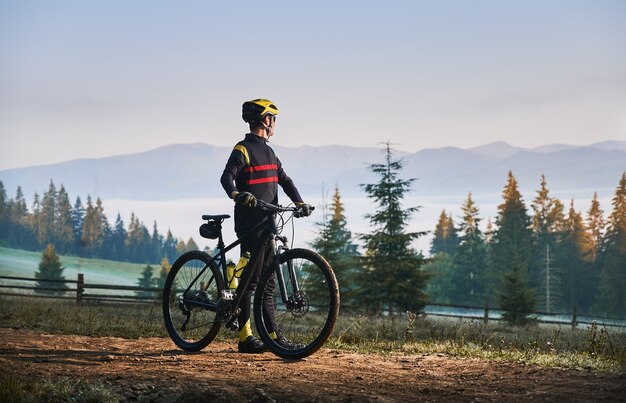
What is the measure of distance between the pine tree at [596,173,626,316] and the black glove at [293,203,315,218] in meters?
63.1

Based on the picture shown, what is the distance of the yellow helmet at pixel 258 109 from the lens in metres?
7.93

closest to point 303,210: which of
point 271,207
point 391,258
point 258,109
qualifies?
point 271,207

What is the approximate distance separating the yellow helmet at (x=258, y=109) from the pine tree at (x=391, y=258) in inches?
978

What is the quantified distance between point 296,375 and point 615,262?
67.8 metres

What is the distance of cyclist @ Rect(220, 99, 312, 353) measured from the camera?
7668 mm

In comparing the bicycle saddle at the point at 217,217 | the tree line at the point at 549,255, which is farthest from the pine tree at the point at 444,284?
the bicycle saddle at the point at 217,217

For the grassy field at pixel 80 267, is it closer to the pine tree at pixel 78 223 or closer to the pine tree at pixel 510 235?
the pine tree at pixel 78 223

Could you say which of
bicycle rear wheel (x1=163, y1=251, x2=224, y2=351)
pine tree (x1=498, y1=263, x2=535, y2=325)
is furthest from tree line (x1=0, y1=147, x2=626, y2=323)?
bicycle rear wheel (x1=163, y1=251, x2=224, y2=351)

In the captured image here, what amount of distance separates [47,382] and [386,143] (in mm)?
30337

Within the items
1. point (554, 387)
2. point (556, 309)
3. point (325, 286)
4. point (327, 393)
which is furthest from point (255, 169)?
point (556, 309)

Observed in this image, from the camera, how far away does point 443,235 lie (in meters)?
106

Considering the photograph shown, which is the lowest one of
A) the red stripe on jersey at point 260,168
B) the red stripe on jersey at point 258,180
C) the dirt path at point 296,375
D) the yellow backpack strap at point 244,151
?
the dirt path at point 296,375

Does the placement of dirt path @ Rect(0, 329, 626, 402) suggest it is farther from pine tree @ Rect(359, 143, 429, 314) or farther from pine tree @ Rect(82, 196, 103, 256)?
pine tree @ Rect(82, 196, 103, 256)

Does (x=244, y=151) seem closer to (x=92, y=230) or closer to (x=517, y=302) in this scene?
(x=517, y=302)
